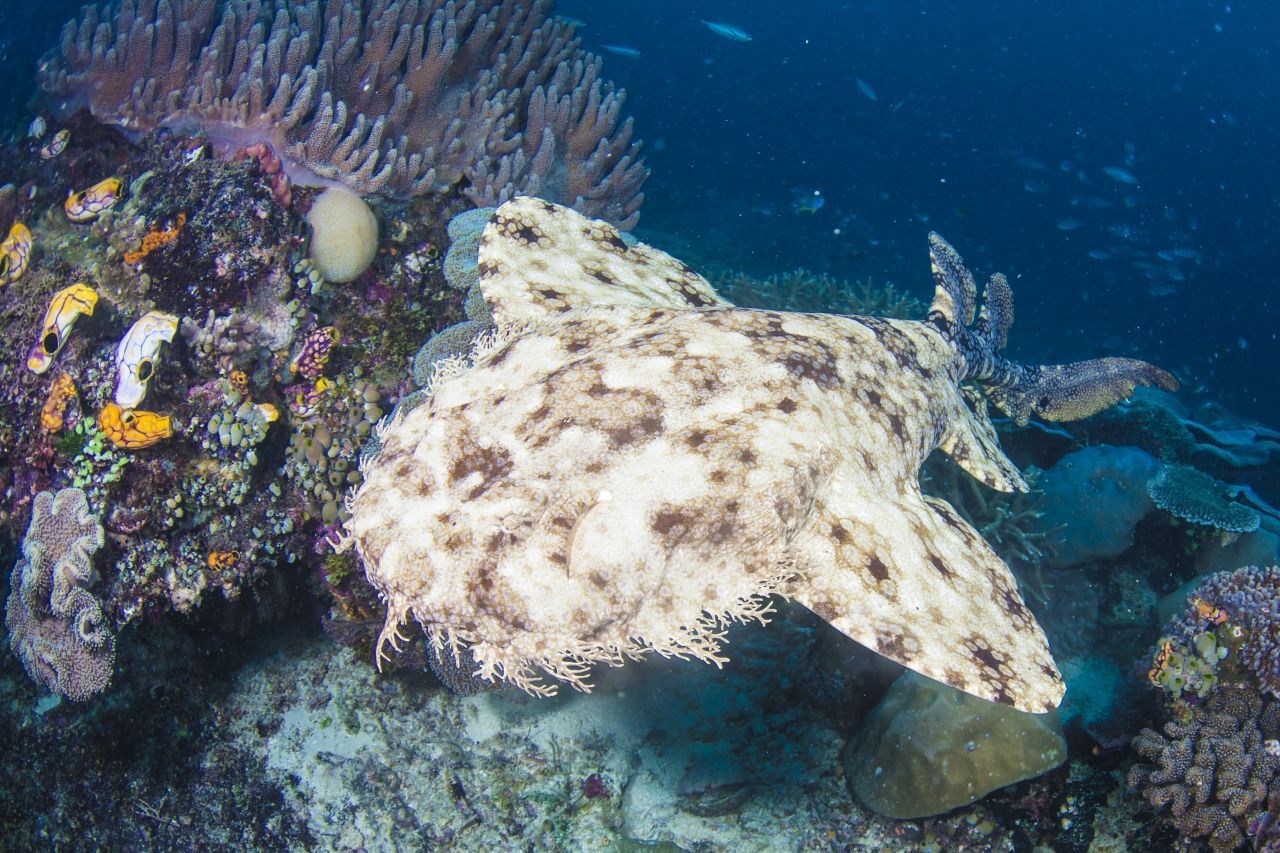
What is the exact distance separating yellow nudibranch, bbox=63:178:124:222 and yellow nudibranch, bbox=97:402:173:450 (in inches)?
81.8

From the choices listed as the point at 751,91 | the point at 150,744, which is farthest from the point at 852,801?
the point at 751,91

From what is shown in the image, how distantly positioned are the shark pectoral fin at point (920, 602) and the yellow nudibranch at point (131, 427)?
13.1 feet

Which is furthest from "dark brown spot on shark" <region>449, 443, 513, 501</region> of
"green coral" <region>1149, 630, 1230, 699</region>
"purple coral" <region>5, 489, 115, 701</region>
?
"green coral" <region>1149, 630, 1230, 699</region>

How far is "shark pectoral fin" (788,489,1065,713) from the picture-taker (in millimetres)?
2502

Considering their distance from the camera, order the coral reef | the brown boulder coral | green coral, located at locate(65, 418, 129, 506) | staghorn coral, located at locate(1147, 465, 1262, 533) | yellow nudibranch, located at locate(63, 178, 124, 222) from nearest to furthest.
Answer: the brown boulder coral → green coral, located at locate(65, 418, 129, 506) → yellow nudibranch, located at locate(63, 178, 124, 222) → staghorn coral, located at locate(1147, 465, 1262, 533) → the coral reef

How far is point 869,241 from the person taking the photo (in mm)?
30062

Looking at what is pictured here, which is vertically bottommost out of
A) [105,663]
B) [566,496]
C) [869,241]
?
[869,241]

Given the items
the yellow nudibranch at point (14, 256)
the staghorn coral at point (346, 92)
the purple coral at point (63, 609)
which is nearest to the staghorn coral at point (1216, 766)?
the staghorn coral at point (346, 92)

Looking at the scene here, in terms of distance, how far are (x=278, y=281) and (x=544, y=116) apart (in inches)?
133

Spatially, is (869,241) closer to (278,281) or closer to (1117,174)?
(1117,174)

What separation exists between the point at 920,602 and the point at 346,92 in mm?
6427

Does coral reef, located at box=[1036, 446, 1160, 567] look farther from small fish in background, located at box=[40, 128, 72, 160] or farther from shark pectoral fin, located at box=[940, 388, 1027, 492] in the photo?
small fish in background, located at box=[40, 128, 72, 160]

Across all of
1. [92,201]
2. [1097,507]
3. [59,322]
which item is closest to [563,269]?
[59,322]

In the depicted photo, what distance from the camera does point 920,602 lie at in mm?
2682
